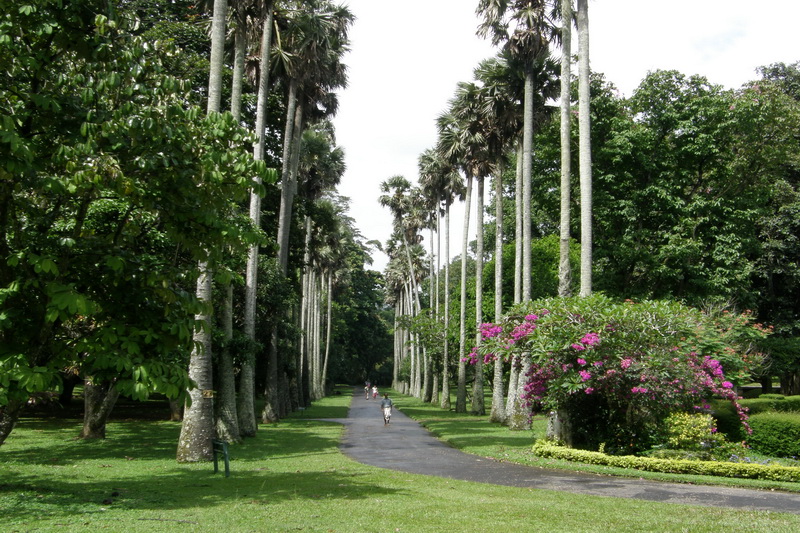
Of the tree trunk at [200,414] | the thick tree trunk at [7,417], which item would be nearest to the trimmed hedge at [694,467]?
the tree trunk at [200,414]

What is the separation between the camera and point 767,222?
34906 mm

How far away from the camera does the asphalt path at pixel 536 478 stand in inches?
458

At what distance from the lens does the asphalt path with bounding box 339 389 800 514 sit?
11633 mm

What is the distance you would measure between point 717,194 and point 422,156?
2149cm

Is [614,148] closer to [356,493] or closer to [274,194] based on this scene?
[274,194]

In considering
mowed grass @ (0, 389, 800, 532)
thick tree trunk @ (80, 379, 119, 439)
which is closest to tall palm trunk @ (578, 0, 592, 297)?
mowed grass @ (0, 389, 800, 532)

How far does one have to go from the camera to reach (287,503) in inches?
406

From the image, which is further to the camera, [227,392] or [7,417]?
[227,392]

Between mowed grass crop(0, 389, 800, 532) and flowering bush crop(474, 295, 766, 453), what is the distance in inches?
202

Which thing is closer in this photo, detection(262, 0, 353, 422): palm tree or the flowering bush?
the flowering bush

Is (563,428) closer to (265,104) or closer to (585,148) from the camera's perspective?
(585,148)

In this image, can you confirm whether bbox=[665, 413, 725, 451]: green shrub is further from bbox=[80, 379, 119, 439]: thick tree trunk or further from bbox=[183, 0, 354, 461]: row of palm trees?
bbox=[80, 379, 119, 439]: thick tree trunk

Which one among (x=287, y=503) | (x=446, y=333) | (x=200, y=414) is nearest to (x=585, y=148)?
(x=200, y=414)

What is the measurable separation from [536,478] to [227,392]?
33.9 feet
